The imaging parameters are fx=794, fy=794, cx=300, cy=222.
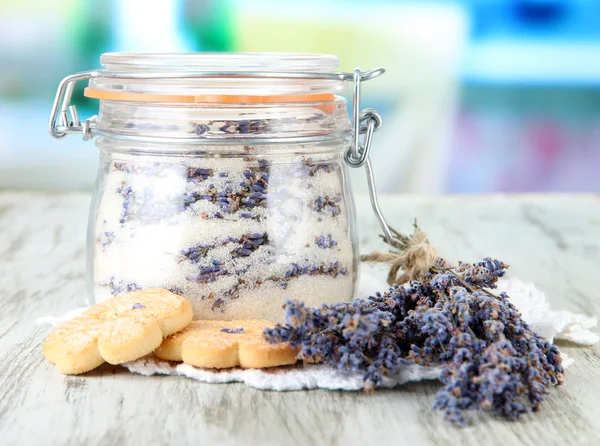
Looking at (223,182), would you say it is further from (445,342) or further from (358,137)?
(445,342)

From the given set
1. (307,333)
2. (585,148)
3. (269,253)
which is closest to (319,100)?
(269,253)

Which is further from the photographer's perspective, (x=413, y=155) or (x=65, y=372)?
(x=413, y=155)

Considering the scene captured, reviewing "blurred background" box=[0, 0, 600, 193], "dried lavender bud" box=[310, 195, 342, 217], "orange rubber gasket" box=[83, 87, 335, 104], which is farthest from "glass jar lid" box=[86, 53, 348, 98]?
"blurred background" box=[0, 0, 600, 193]

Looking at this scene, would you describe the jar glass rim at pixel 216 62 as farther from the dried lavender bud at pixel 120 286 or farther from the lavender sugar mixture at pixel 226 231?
the dried lavender bud at pixel 120 286

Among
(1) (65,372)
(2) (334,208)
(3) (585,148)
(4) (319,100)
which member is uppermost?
(4) (319,100)

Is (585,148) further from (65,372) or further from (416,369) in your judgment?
(65,372)

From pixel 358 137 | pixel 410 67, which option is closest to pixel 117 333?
pixel 358 137

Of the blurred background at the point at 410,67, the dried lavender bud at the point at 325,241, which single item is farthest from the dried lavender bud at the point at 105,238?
the blurred background at the point at 410,67
